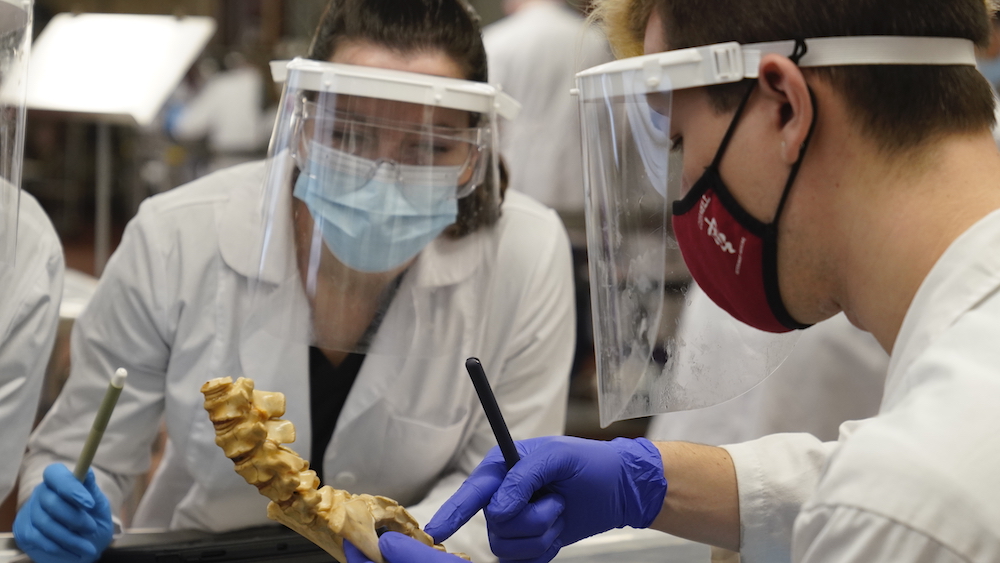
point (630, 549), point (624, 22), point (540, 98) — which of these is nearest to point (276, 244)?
point (624, 22)

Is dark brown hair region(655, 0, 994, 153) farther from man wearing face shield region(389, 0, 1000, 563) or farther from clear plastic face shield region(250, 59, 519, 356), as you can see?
clear plastic face shield region(250, 59, 519, 356)

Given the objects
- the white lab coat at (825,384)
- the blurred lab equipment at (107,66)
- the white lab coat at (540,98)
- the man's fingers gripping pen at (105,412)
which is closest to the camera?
the man's fingers gripping pen at (105,412)

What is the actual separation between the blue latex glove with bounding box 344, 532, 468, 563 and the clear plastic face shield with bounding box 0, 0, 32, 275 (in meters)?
0.53

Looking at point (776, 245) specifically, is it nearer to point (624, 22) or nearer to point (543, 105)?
point (624, 22)

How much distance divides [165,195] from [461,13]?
0.60 m

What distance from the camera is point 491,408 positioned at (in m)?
0.93

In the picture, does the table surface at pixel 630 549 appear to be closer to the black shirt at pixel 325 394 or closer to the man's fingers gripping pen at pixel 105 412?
the man's fingers gripping pen at pixel 105 412

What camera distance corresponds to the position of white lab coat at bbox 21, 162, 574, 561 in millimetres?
1380

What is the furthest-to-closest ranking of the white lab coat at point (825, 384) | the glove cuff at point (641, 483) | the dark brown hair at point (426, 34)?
the white lab coat at point (825, 384) → the dark brown hair at point (426, 34) → the glove cuff at point (641, 483)

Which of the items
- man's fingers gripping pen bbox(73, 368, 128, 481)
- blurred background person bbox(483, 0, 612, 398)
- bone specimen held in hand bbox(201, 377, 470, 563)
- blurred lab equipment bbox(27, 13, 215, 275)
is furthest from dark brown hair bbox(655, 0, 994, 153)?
blurred background person bbox(483, 0, 612, 398)

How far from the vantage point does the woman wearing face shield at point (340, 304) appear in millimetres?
1272

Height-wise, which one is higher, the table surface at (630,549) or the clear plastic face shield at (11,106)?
the clear plastic face shield at (11,106)

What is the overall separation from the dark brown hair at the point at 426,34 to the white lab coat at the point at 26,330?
0.51m

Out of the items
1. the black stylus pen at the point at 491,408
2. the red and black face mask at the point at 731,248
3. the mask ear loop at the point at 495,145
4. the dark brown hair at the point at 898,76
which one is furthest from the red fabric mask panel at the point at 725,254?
the mask ear loop at the point at 495,145
